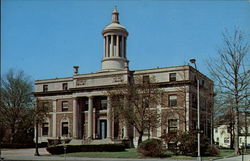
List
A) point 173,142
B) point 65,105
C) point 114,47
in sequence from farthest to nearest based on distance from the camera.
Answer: point 114,47 < point 65,105 < point 173,142

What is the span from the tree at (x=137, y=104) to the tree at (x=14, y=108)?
15.3m

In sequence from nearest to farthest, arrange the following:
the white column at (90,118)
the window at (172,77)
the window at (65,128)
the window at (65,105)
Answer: the window at (172,77) → the white column at (90,118) → the window at (65,128) → the window at (65,105)

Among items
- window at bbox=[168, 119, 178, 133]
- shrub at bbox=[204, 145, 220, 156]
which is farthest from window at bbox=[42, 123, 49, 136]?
shrub at bbox=[204, 145, 220, 156]

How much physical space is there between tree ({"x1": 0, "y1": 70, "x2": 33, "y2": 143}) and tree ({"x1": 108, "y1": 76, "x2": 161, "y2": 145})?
15.3 metres

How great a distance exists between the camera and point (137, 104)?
41.5 meters

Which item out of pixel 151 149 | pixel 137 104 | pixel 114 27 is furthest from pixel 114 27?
pixel 151 149

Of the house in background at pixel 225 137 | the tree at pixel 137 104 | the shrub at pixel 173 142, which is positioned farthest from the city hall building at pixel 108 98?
the shrub at pixel 173 142

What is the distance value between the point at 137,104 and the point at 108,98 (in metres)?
10.9

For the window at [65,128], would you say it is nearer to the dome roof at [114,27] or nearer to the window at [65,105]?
the window at [65,105]

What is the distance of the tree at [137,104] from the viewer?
40.3 m

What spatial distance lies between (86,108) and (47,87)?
9103mm

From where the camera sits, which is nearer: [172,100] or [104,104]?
[172,100]

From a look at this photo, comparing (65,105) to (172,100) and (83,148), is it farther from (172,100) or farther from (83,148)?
(83,148)

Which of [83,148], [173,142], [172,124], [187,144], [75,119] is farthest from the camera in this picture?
[75,119]
